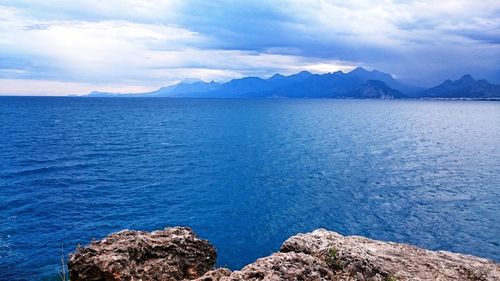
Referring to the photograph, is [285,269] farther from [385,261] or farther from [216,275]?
[385,261]

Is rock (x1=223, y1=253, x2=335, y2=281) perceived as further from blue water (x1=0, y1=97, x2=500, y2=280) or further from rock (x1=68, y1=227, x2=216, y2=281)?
blue water (x1=0, y1=97, x2=500, y2=280)

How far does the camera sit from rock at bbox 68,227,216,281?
1073cm

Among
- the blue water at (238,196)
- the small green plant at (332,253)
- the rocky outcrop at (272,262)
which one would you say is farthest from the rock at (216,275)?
the blue water at (238,196)

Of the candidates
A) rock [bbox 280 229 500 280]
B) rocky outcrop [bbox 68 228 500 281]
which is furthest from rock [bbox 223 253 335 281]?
rock [bbox 280 229 500 280]

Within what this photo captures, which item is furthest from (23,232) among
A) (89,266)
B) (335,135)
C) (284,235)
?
(335,135)

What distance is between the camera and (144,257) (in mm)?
11391

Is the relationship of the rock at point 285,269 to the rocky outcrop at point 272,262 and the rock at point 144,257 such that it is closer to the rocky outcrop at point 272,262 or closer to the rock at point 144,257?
the rocky outcrop at point 272,262

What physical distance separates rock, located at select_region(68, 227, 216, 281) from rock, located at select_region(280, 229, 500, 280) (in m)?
2.79

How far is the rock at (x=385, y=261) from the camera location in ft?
34.6

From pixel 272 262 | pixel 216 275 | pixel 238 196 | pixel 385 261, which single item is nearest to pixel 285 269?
pixel 272 262

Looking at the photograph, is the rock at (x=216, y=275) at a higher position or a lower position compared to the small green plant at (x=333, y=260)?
higher

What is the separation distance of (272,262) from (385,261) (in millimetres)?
4707

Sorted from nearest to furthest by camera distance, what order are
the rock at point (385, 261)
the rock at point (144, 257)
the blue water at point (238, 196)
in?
the rock at point (385, 261), the rock at point (144, 257), the blue water at point (238, 196)

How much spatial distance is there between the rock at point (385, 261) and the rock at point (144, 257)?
2787 mm
